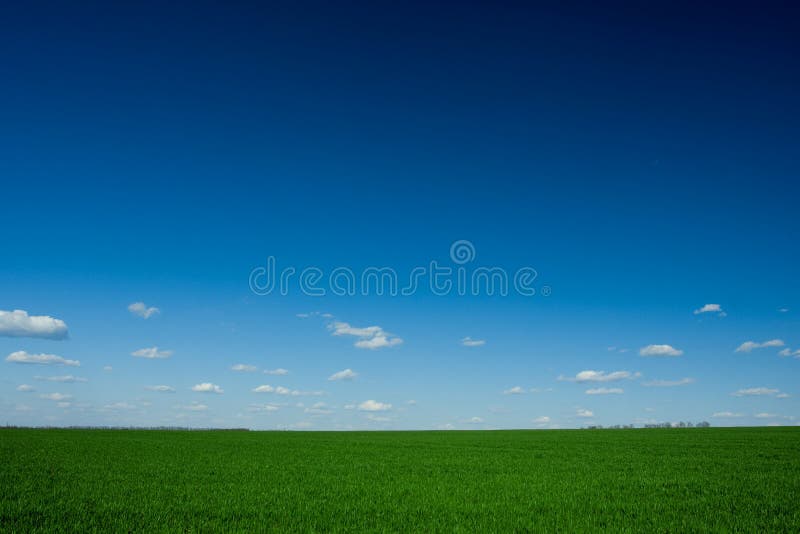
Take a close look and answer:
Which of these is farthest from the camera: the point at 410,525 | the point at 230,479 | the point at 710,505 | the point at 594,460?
the point at 594,460

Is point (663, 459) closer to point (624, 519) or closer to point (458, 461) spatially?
point (458, 461)

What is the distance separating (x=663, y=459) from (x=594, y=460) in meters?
3.82

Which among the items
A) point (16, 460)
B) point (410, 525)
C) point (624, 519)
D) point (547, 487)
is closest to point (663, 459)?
point (547, 487)

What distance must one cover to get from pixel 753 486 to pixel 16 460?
32699mm

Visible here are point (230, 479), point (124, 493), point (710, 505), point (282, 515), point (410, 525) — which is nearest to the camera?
point (410, 525)

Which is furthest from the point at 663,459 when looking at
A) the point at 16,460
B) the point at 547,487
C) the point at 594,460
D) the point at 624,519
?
the point at 16,460

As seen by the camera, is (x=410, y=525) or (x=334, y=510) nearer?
(x=410, y=525)

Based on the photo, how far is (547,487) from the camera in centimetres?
1777

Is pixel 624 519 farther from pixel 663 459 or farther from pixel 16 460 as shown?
pixel 16 460

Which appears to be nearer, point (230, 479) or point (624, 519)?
point (624, 519)

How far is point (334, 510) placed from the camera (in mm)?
13766

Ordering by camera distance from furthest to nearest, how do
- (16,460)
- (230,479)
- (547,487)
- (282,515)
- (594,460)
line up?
(594,460), (16,460), (230,479), (547,487), (282,515)

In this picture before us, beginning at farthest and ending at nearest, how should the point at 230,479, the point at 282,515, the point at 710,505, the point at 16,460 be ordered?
the point at 16,460, the point at 230,479, the point at 710,505, the point at 282,515

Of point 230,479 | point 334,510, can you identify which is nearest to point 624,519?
point 334,510
